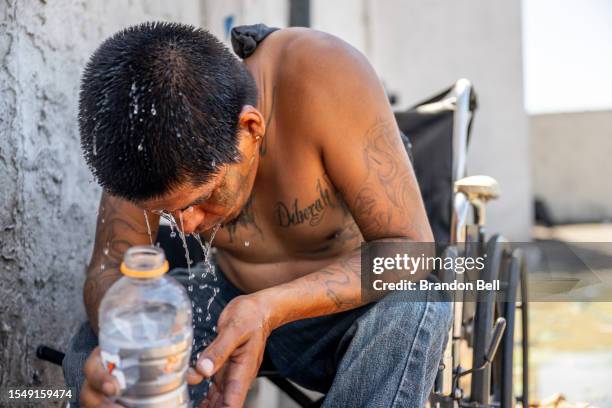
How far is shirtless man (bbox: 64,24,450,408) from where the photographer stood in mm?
1319

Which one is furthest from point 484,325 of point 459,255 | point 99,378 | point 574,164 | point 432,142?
point 574,164

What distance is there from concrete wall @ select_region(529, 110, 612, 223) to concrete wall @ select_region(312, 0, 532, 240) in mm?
3588

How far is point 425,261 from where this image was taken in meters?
1.74

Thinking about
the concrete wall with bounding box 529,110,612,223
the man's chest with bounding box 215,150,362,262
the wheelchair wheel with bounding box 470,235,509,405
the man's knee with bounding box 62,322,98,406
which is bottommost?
the concrete wall with bounding box 529,110,612,223

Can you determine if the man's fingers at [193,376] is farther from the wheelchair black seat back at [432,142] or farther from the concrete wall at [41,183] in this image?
the wheelchair black seat back at [432,142]

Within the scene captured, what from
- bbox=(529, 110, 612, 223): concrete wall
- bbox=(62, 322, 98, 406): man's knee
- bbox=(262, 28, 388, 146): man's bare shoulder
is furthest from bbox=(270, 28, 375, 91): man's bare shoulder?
bbox=(529, 110, 612, 223): concrete wall

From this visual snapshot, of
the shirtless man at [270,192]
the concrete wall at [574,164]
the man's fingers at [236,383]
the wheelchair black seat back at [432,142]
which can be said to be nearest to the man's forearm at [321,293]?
the shirtless man at [270,192]

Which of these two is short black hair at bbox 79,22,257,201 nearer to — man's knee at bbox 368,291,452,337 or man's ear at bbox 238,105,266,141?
man's ear at bbox 238,105,266,141

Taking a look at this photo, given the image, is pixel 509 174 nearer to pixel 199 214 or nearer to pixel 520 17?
pixel 520 17

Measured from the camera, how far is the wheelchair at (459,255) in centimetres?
209

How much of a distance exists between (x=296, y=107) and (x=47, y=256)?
0.95 m

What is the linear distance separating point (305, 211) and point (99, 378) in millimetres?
821

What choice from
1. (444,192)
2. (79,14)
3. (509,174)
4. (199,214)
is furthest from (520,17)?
(199,214)

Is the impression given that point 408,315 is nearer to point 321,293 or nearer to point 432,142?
point 321,293
